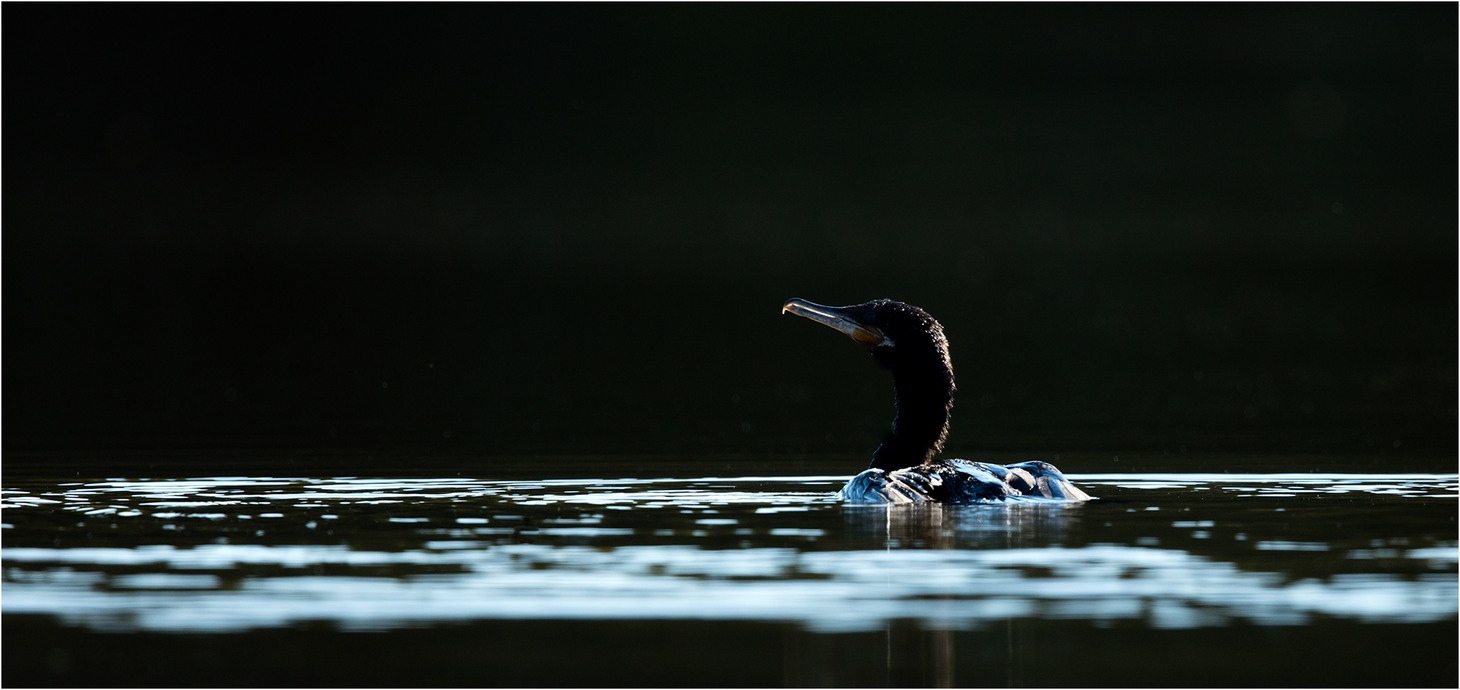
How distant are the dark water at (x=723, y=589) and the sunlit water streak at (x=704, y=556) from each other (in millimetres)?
24

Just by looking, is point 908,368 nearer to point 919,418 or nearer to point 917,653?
point 919,418

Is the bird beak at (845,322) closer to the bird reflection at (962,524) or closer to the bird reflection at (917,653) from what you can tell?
the bird reflection at (962,524)

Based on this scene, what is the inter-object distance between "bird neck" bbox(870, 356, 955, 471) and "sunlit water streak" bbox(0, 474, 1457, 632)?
2.29 feet

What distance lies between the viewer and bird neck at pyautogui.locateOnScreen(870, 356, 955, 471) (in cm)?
Result: 1519

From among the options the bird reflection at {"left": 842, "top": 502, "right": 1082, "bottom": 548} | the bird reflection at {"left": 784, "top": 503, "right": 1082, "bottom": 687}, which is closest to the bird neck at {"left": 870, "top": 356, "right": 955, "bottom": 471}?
the bird reflection at {"left": 842, "top": 502, "right": 1082, "bottom": 548}

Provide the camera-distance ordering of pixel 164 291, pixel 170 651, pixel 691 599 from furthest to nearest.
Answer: pixel 164 291
pixel 691 599
pixel 170 651

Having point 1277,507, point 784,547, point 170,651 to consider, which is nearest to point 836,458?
point 1277,507

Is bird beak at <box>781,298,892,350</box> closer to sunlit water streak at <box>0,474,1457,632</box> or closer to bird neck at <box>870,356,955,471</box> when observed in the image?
bird neck at <box>870,356,955,471</box>

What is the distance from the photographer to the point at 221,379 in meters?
25.2

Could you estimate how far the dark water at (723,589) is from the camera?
9.05 m

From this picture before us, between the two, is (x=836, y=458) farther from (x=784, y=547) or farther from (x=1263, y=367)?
(x=1263, y=367)

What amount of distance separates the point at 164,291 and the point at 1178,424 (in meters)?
26.7

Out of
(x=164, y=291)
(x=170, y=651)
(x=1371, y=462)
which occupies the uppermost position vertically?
(x=164, y=291)

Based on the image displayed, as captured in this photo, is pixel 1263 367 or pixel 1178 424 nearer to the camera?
Result: pixel 1178 424
